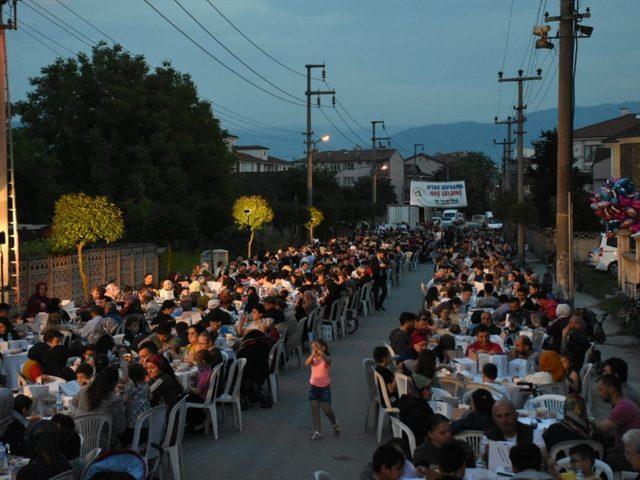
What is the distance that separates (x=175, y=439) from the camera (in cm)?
889

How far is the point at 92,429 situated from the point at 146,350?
75.4 inches

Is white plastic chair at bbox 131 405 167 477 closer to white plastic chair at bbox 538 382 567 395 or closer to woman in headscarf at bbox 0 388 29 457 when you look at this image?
woman in headscarf at bbox 0 388 29 457

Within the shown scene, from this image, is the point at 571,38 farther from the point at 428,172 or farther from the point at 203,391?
the point at 428,172

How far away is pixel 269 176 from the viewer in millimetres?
62156

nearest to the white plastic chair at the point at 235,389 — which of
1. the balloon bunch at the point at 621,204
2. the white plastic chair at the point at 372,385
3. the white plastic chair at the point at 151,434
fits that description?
the white plastic chair at the point at 372,385

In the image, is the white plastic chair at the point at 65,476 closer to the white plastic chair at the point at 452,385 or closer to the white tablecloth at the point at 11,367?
the white plastic chair at the point at 452,385

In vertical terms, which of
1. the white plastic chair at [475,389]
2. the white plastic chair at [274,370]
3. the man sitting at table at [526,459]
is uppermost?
the man sitting at table at [526,459]

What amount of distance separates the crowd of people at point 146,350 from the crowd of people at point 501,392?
5.50 ft

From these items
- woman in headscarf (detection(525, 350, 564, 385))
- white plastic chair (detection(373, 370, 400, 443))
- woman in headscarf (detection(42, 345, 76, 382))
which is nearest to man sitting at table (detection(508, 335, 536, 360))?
woman in headscarf (detection(525, 350, 564, 385))

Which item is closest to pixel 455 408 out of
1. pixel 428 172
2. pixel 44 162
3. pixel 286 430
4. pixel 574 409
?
pixel 574 409

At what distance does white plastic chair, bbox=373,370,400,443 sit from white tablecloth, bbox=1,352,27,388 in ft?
17.2

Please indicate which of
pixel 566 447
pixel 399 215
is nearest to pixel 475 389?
pixel 566 447

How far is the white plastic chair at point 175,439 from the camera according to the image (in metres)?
8.73

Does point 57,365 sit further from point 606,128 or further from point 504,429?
point 606,128
